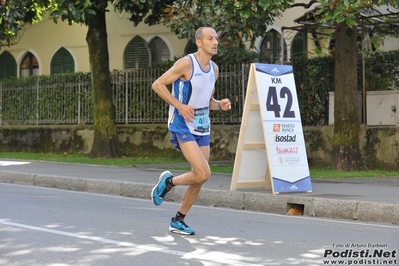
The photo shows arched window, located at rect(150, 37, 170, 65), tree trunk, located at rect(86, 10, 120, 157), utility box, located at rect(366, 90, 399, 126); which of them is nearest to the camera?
utility box, located at rect(366, 90, 399, 126)

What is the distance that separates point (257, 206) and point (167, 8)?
24.5 ft

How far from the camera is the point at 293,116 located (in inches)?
466

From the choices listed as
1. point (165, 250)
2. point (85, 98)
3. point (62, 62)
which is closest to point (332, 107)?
point (85, 98)

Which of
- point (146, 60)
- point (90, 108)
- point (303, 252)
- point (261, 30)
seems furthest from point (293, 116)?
point (146, 60)

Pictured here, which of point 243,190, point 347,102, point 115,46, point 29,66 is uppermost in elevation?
point 115,46

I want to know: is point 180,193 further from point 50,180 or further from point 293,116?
point 50,180

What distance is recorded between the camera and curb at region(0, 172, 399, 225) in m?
9.87

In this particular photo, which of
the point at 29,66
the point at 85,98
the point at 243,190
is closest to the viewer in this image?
the point at 243,190

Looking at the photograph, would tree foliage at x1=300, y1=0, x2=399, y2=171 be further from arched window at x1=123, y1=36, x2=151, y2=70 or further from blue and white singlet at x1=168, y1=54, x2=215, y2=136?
arched window at x1=123, y1=36, x2=151, y2=70

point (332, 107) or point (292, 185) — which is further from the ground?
point (332, 107)

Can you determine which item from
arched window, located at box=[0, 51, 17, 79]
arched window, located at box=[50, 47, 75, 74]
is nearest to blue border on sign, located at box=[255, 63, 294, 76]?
arched window, located at box=[50, 47, 75, 74]

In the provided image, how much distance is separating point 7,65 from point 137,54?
6130 millimetres

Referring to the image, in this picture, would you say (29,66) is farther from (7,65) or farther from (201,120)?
(201,120)

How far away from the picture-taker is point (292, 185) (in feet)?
37.2
